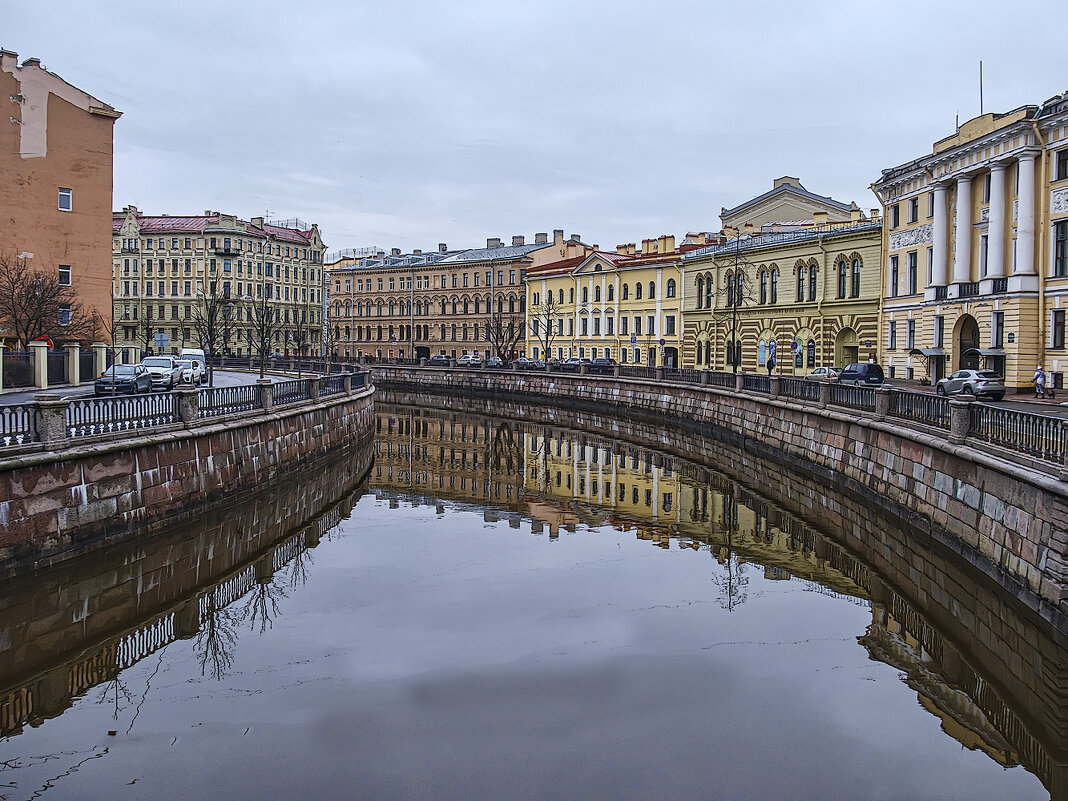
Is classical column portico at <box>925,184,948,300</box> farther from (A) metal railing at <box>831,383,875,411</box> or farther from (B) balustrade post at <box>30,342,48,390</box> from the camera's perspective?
(B) balustrade post at <box>30,342,48,390</box>

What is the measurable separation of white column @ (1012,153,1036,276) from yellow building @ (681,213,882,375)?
1377 cm

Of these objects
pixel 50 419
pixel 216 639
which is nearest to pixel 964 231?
pixel 216 639

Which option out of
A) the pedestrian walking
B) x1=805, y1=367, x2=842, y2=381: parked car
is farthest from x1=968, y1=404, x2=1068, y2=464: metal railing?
x1=805, y1=367, x2=842, y2=381: parked car

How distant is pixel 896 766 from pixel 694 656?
142 inches

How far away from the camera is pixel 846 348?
53.8m

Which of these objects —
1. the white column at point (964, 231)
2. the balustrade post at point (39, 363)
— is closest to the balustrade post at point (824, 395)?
the white column at point (964, 231)

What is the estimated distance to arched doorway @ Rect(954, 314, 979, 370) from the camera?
41312 mm

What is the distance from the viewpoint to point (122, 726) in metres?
10.9

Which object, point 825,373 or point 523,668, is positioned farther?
point 825,373

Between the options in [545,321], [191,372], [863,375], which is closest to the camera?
[191,372]

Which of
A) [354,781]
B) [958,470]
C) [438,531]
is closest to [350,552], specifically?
[438,531]

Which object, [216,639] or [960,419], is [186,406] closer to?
[216,639]

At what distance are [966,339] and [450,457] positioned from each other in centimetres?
2390

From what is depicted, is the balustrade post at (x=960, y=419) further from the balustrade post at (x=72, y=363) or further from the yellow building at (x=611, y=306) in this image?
the yellow building at (x=611, y=306)
